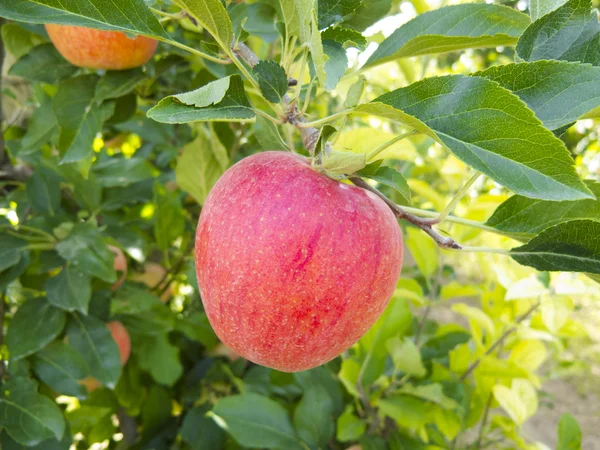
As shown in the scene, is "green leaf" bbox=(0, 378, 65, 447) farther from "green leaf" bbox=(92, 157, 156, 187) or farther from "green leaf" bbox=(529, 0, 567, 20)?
"green leaf" bbox=(529, 0, 567, 20)

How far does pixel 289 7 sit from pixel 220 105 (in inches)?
4.9

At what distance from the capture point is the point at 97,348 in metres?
0.90

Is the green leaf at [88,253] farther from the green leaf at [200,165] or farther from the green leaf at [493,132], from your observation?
the green leaf at [493,132]

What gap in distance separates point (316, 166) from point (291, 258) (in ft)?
Result: 0.30

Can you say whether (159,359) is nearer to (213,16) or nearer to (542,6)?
(213,16)

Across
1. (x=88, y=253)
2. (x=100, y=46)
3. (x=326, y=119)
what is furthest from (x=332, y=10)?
(x=88, y=253)

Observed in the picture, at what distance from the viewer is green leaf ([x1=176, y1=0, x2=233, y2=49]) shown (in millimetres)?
424

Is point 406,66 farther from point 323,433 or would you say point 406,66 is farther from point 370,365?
point 323,433

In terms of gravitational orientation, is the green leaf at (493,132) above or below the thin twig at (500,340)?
above

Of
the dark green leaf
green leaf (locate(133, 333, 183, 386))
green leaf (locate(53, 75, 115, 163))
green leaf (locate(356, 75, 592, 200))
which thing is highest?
green leaf (locate(356, 75, 592, 200))

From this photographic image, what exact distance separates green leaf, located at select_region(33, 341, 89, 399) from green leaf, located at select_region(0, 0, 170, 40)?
0.63m

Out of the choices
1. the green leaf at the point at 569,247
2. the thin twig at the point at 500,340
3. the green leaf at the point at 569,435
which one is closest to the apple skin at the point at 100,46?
the green leaf at the point at 569,247

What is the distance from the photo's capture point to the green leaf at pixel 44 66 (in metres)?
0.83

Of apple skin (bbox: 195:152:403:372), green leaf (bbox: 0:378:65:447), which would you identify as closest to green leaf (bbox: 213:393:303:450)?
green leaf (bbox: 0:378:65:447)
